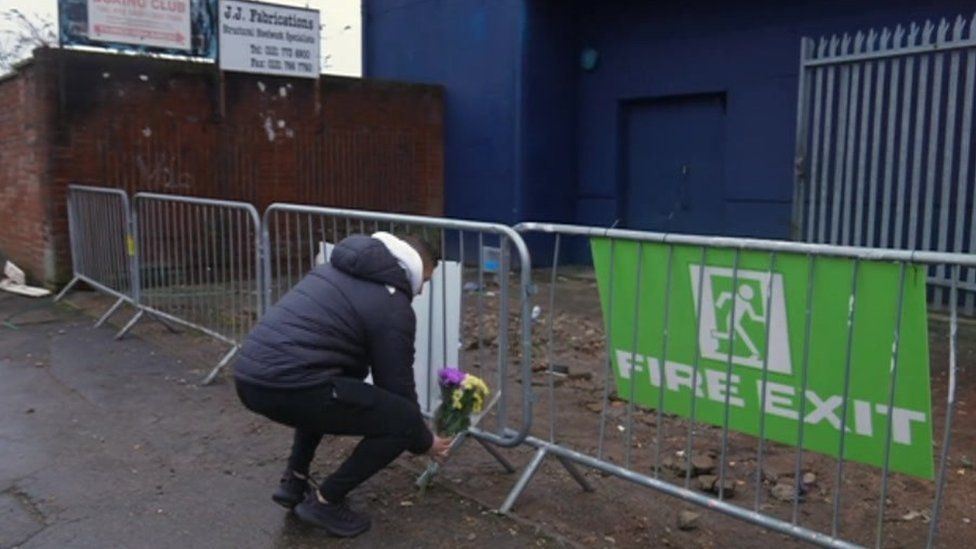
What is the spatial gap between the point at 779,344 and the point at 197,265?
573cm

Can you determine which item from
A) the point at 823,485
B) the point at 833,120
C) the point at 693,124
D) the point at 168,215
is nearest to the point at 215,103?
the point at 168,215

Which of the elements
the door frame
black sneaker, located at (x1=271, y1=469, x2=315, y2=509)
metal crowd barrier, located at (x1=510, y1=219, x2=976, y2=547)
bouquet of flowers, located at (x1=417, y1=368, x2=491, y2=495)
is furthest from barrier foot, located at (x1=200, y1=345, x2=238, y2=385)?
the door frame

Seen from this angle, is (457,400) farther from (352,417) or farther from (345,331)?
(345,331)

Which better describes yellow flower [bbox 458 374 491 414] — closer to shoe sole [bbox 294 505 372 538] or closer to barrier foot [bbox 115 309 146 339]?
shoe sole [bbox 294 505 372 538]

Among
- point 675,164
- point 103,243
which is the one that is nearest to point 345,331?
point 103,243

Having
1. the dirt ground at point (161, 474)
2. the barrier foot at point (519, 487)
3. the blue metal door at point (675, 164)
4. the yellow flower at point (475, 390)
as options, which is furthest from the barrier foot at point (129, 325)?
the blue metal door at point (675, 164)

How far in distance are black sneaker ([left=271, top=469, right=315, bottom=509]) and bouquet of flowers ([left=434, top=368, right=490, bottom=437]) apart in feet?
2.20

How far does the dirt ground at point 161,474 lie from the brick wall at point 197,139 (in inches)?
161

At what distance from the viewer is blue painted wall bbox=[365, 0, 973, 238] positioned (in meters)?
10.5

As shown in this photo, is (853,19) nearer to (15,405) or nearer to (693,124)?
(693,124)

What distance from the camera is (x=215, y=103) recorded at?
454 inches

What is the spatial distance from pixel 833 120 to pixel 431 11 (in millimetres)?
6820

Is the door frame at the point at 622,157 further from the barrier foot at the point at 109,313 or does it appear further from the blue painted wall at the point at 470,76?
the barrier foot at the point at 109,313

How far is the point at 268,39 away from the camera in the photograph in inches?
464
